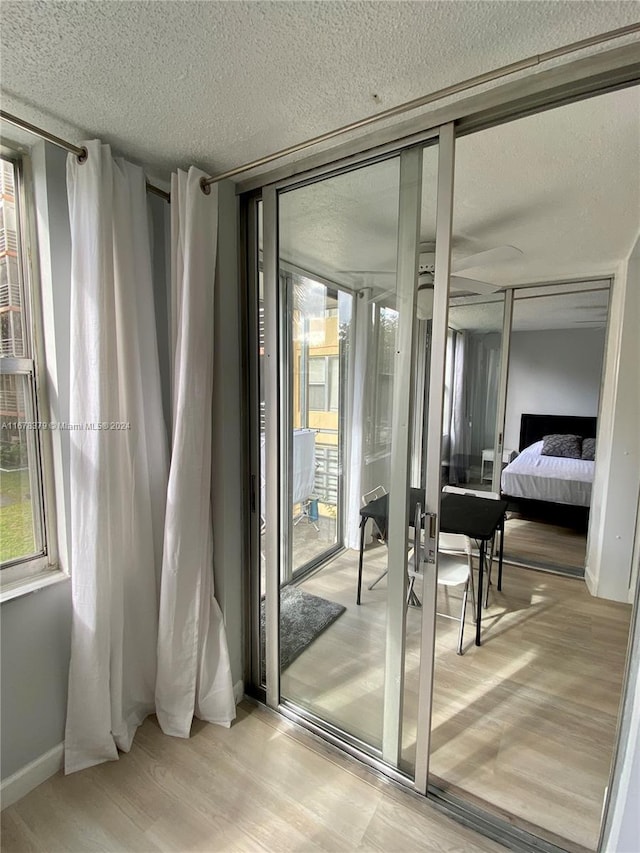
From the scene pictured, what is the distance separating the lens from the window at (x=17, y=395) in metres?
1.47

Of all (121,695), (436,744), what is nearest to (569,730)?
(436,744)

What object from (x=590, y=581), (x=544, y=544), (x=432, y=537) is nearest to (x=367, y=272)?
(x=432, y=537)

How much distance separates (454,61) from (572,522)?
4.40 m

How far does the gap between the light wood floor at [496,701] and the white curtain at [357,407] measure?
0.68 ft

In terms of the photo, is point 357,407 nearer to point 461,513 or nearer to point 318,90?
point 318,90

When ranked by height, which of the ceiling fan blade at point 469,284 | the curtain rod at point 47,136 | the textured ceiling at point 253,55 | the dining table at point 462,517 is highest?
the textured ceiling at point 253,55

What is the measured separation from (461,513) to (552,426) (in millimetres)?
3344

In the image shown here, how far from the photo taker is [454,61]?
42.7 inches

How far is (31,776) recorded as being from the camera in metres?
1.48

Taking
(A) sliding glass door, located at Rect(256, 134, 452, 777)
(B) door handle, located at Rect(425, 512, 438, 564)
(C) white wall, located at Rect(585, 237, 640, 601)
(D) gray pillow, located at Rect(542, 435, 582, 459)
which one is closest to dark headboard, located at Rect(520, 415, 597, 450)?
(D) gray pillow, located at Rect(542, 435, 582, 459)

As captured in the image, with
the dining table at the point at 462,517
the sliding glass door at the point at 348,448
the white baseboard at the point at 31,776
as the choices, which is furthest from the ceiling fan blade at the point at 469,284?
the white baseboard at the point at 31,776

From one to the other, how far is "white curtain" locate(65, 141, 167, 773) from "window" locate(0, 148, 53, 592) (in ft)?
0.69

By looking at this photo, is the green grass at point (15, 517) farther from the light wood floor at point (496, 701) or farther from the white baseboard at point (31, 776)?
the light wood floor at point (496, 701)

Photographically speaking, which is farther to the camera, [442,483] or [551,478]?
[551,478]
